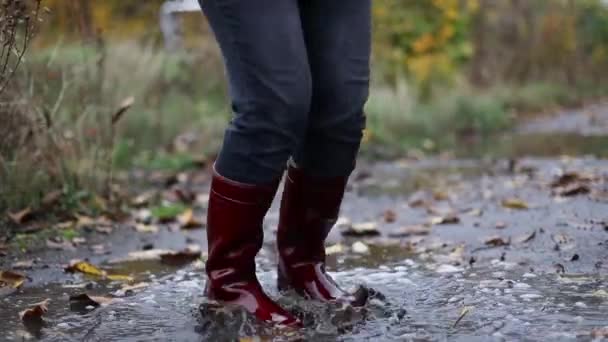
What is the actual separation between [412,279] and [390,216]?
1712 millimetres

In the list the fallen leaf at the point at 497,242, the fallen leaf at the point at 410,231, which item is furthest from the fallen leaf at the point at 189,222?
the fallen leaf at the point at 497,242

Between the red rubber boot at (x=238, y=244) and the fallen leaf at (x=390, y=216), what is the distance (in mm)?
2193

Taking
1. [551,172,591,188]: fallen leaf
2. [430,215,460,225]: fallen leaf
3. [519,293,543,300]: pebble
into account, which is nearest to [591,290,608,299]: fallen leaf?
[519,293,543,300]: pebble

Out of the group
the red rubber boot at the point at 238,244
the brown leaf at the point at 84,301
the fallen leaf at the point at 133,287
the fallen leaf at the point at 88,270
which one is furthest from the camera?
the fallen leaf at the point at 88,270

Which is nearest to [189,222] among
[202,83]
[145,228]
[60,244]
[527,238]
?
[145,228]

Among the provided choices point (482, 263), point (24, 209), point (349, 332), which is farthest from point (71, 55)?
point (349, 332)

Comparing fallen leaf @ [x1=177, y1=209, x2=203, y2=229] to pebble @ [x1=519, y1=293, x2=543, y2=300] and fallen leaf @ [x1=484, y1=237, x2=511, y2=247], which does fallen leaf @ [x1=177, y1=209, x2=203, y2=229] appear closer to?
fallen leaf @ [x1=484, y1=237, x2=511, y2=247]

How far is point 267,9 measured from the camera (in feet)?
7.00

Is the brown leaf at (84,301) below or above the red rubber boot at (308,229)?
below

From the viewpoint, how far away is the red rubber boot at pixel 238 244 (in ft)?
7.41

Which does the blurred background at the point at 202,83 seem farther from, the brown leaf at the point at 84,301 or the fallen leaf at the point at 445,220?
the fallen leaf at the point at 445,220

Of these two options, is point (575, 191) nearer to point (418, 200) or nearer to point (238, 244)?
point (418, 200)

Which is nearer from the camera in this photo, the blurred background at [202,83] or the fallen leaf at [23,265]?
the fallen leaf at [23,265]

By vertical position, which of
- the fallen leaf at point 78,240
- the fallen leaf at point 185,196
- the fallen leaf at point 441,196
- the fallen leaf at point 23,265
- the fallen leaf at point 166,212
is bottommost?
the fallen leaf at point 441,196
